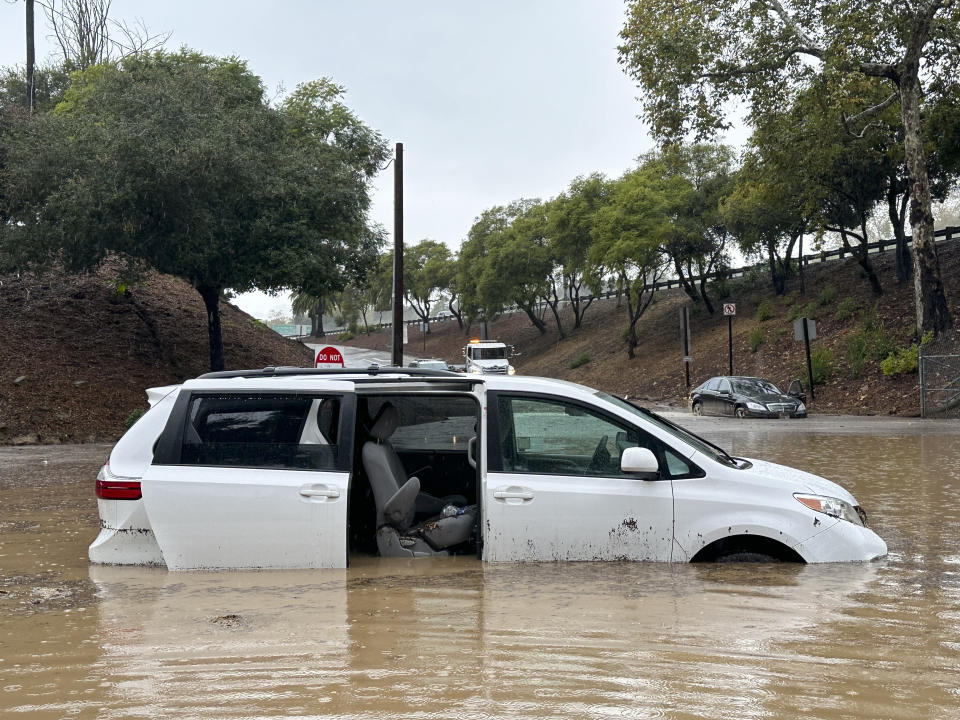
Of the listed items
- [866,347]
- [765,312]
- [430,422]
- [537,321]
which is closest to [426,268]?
[537,321]

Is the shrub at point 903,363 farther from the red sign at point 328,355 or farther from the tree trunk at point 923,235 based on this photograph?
the red sign at point 328,355

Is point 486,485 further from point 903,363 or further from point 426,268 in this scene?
point 426,268

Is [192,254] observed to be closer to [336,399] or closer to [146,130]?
[146,130]

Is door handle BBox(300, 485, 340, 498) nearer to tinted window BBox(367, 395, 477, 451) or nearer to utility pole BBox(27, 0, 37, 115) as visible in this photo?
tinted window BBox(367, 395, 477, 451)

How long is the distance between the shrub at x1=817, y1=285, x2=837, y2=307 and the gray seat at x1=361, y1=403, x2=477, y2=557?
38.8 m

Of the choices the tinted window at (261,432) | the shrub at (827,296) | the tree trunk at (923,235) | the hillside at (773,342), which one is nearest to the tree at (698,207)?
the hillside at (773,342)

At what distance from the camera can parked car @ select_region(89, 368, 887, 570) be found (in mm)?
5977

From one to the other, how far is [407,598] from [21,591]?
249 centimetres

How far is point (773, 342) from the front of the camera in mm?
42156

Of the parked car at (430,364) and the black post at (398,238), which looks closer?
the parked car at (430,364)

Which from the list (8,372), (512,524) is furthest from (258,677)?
(8,372)

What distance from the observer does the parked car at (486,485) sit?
598 centimetres

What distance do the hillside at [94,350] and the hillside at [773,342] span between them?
60.8 feet

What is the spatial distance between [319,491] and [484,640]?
5.55 ft
